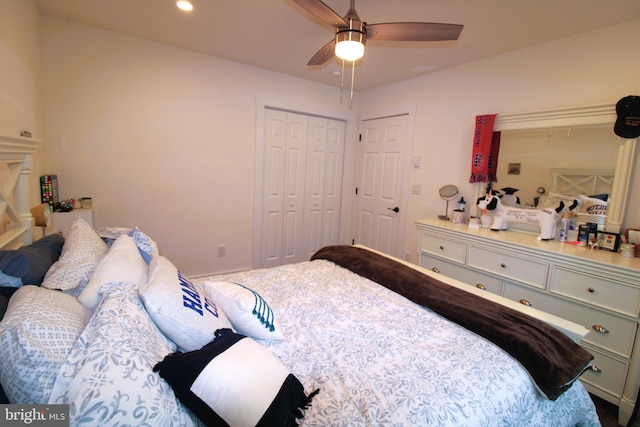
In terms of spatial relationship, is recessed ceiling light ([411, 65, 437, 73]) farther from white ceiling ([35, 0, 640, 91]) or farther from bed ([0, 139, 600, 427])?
bed ([0, 139, 600, 427])

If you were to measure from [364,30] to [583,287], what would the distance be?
204 centimetres

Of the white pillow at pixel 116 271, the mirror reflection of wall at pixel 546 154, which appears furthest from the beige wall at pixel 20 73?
the mirror reflection of wall at pixel 546 154

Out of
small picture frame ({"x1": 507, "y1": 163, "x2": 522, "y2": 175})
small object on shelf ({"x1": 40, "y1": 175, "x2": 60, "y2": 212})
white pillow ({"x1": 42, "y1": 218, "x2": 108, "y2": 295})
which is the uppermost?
small picture frame ({"x1": 507, "y1": 163, "x2": 522, "y2": 175})

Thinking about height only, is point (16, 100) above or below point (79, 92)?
below

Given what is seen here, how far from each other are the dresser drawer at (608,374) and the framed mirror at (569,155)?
870mm

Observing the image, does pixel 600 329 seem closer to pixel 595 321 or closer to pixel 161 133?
pixel 595 321

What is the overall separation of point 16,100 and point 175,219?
4.96ft

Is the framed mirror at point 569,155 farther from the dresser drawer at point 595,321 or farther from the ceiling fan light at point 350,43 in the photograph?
the ceiling fan light at point 350,43

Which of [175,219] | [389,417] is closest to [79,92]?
[175,219]

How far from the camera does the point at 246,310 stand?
44.8 inches

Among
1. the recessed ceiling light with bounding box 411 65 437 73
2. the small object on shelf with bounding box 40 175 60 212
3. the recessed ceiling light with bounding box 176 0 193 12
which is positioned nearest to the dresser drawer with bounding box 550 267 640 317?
the recessed ceiling light with bounding box 411 65 437 73

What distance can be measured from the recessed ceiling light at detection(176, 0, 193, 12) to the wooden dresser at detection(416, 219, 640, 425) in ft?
8.90

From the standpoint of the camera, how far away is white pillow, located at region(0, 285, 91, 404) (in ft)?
2.05

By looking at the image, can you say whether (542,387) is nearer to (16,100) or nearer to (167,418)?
(167,418)
